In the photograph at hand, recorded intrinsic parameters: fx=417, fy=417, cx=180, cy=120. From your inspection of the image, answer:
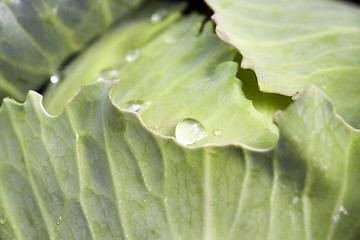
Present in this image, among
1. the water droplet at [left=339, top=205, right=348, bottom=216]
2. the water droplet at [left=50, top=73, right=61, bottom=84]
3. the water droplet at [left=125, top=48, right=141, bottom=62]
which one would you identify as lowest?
the water droplet at [left=339, top=205, right=348, bottom=216]

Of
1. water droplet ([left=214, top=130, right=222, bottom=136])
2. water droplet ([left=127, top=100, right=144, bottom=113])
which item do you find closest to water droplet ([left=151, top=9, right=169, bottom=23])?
water droplet ([left=127, top=100, right=144, bottom=113])

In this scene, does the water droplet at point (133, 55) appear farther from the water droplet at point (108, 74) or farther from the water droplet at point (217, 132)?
the water droplet at point (217, 132)

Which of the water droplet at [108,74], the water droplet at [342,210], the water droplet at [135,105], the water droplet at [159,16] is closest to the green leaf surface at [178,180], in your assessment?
the water droplet at [342,210]

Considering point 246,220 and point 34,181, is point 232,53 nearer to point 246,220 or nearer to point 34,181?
point 246,220

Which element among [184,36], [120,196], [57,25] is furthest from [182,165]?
[57,25]

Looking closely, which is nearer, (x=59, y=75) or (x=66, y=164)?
(x=66, y=164)

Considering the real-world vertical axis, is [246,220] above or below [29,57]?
below

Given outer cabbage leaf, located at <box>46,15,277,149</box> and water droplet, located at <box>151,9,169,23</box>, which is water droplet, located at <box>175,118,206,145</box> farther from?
water droplet, located at <box>151,9,169,23</box>
